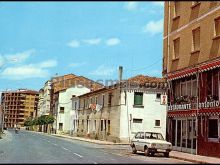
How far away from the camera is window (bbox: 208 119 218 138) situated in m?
25.1

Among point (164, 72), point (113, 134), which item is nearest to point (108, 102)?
point (113, 134)

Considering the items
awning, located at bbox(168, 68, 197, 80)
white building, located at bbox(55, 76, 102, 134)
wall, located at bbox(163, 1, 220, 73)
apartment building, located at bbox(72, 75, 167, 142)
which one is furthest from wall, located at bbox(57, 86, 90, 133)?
awning, located at bbox(168, 68, 197, 80)

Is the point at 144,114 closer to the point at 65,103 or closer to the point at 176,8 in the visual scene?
the point at 176,8

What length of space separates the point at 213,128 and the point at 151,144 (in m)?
4.03

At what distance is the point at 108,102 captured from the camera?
172ft

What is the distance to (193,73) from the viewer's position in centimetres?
2772

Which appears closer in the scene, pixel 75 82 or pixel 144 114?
pixel 144 114

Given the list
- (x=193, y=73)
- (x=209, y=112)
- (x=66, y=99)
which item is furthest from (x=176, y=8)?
(x=66, y=99)

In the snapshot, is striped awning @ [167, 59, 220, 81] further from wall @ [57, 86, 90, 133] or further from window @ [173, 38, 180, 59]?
wall @ [57, 86, 90, 133]

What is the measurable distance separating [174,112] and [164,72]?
3917 millimetres

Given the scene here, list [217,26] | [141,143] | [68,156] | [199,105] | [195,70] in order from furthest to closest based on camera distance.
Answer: [195,70], [199,105], [141,143], [217,26], [68,156]

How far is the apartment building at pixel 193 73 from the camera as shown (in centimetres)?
2545

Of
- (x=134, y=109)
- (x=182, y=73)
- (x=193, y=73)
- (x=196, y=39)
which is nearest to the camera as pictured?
(x=193, y=73)

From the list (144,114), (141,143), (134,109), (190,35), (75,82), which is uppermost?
(75,82)
